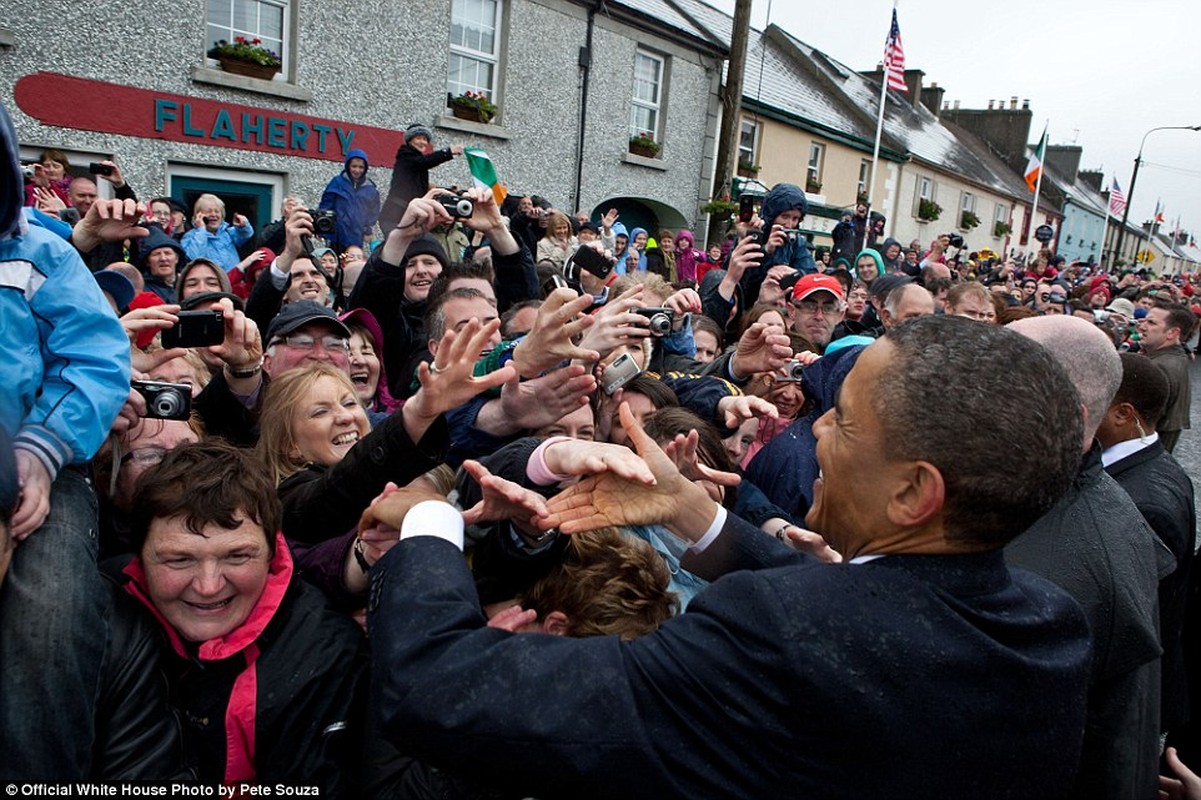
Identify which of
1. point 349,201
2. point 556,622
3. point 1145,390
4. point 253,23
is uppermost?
point 253,23

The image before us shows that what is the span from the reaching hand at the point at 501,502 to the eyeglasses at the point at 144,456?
4.09 ft

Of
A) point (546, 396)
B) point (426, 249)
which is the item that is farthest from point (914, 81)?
point (546, 396)

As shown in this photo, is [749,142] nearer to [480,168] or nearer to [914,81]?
[480,168]

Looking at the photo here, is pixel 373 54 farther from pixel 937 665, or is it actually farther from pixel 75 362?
pixel 937 665

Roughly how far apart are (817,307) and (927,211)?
85.6 feet

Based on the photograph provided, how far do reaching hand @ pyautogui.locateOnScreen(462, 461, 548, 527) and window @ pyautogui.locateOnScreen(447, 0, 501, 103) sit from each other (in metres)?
11.7

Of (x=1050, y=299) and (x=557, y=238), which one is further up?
(x=557, y=238)

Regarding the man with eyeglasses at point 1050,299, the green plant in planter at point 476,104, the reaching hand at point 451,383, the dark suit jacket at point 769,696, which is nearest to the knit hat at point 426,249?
the reaching hand at point 451,383

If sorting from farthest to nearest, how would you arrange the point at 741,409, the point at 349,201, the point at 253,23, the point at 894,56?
1. the point at 894,56
2. the point at 253,23
3. the point at 349,201
4. the point at 741,409

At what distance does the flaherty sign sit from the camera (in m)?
7.92

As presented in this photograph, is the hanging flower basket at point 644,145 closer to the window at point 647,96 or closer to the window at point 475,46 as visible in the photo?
the window at point 647,96

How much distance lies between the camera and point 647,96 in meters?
15.5

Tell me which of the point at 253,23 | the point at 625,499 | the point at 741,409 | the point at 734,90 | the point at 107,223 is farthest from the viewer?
the point at 734,90

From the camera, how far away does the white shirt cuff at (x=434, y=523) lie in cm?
144
